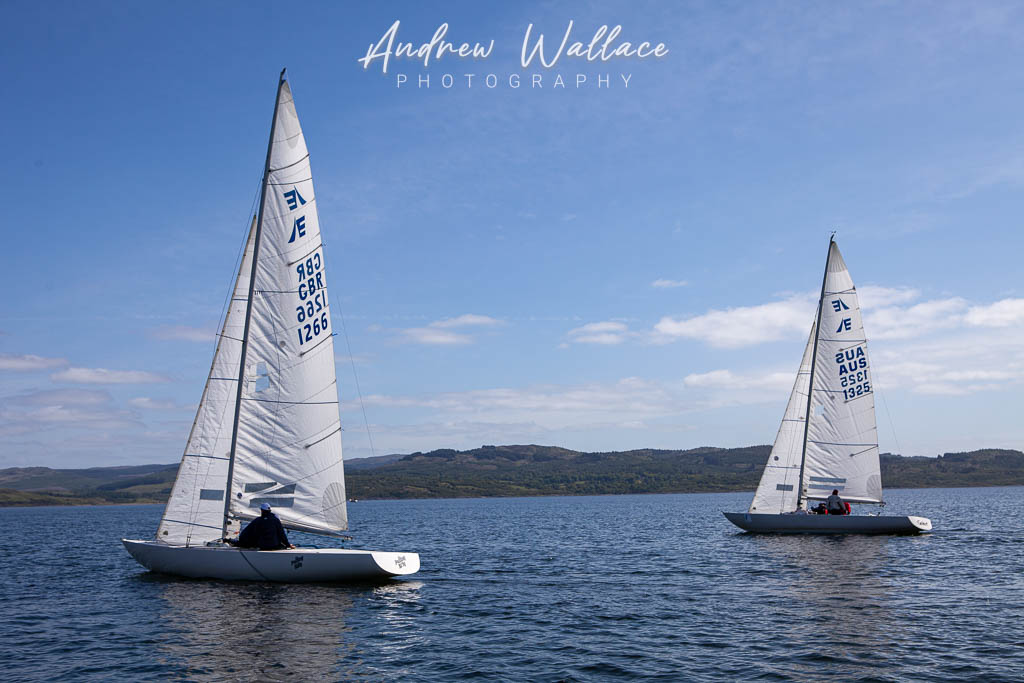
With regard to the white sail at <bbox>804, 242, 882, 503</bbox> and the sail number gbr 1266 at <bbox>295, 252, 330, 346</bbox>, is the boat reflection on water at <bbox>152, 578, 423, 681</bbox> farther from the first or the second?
the white sail at <bbox>804, 242, 882, 503</bbox>

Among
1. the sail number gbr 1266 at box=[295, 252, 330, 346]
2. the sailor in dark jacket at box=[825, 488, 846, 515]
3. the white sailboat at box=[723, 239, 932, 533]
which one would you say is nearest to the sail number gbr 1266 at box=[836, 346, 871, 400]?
the white sailboat at box=[723, 239, 932, 533]

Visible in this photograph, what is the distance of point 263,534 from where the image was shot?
28.1 metres

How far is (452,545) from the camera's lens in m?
53.3

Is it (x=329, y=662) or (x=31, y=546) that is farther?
(x=31, y=546)

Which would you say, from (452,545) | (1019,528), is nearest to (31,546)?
(452,545)

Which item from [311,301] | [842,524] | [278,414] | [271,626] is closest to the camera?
[271,626]

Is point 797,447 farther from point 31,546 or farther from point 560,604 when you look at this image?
point 31,546

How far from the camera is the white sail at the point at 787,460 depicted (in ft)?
164

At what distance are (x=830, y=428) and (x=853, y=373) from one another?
3908 millimetres

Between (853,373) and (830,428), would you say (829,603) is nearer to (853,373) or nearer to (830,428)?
(830,428)

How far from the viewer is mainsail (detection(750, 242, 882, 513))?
4997 centimetres

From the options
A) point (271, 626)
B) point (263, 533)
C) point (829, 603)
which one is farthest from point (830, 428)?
point (271, 626)

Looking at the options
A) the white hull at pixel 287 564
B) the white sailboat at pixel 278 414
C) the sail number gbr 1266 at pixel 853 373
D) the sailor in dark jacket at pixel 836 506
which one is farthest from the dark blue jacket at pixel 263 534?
the sail number gbr 1266 at pixel 853 373

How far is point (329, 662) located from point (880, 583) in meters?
21.3
